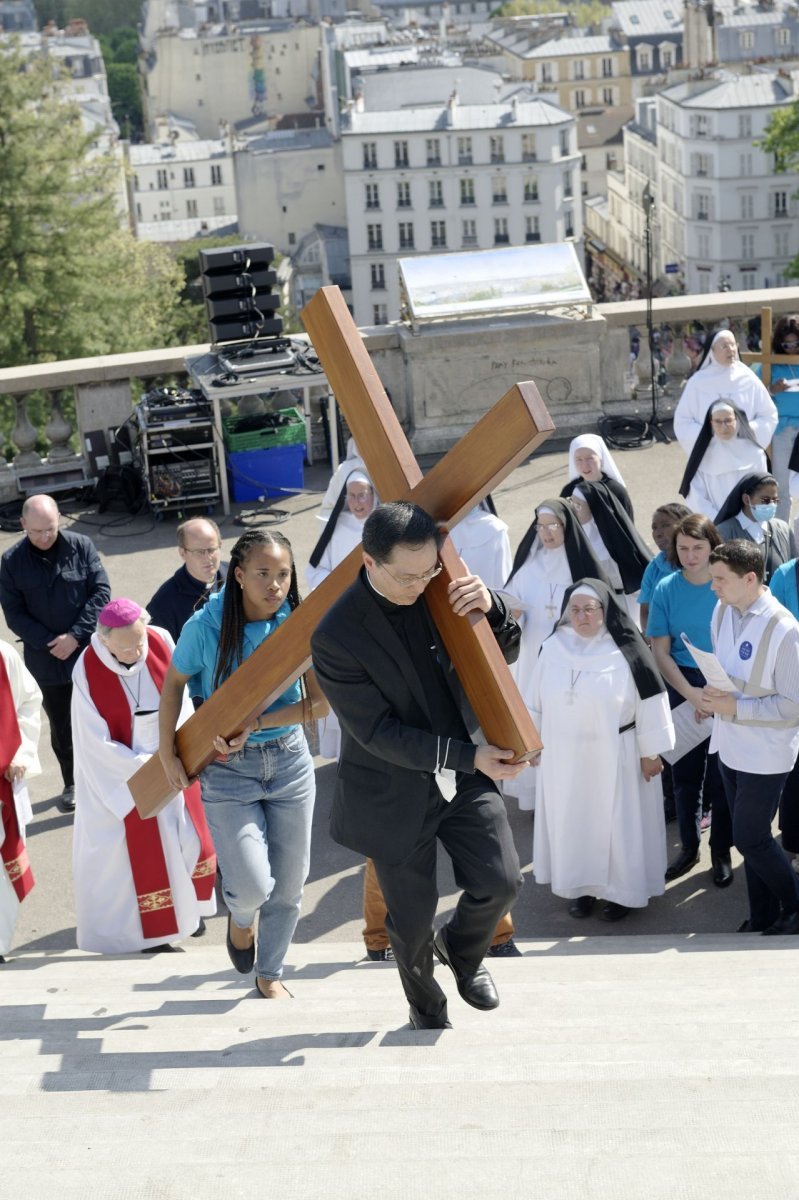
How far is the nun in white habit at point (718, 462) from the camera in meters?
9.30

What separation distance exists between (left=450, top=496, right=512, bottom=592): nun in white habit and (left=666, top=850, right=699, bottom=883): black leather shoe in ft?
5.52

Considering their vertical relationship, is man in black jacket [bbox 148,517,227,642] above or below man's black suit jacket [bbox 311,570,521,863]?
below

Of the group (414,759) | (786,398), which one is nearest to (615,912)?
(414,759)

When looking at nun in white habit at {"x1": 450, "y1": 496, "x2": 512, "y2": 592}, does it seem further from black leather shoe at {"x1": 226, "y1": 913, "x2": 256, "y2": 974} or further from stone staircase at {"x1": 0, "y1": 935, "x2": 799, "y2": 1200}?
black leather shoe at {"x1": 226, "y1": 913, "x2": 256, "y2": 974}

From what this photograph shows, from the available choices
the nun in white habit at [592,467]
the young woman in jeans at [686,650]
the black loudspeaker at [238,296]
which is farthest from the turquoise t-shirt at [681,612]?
the black loudspeaker at [238,296]

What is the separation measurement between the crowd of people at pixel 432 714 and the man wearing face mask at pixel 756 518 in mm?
16

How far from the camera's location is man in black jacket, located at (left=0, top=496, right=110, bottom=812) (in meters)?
7.87

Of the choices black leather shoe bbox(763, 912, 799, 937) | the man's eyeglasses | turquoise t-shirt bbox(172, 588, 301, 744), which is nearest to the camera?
the man's eyeglasses

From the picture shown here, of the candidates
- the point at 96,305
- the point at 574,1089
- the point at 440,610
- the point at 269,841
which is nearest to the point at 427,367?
the point at 269,841

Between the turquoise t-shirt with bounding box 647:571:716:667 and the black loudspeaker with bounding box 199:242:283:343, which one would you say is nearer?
the turquoise t-shirt with bounding box 647:571:716:667

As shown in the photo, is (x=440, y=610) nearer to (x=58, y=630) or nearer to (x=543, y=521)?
(x=543, y=521)

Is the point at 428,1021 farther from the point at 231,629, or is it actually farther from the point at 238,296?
the point at 238,296

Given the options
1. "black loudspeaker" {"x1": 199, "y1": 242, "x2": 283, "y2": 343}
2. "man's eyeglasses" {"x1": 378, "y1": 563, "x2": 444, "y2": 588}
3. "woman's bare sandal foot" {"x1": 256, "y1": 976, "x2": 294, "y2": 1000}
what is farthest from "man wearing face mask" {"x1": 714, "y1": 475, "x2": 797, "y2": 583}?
"black loudspeaker" {"x1": 199, "y1": 242, "x2": 283, "y2": 343}

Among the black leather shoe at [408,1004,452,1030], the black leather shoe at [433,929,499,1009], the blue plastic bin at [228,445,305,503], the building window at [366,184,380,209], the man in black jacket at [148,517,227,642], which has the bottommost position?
the building window at [366,184,380,209]
